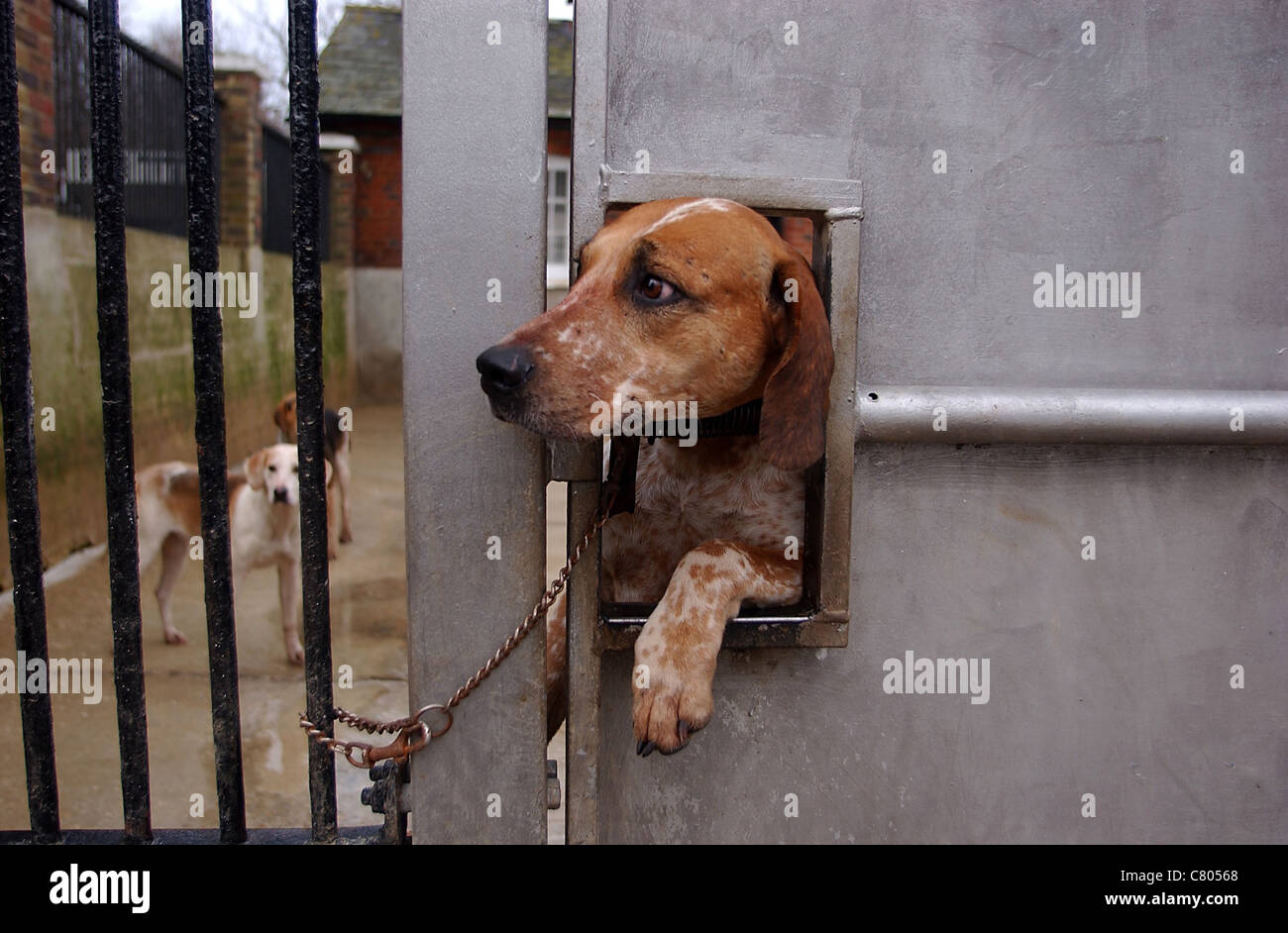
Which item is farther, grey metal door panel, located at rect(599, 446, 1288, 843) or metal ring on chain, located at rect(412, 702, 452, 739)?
grey metal door panel, located at rect(599, 446, 1288, 843)

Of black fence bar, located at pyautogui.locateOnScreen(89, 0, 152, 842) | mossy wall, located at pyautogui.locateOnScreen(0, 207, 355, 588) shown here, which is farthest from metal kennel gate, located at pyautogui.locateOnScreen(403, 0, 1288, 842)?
mossy wall, located at pyautogui.locateOnScreen(0, 207, 355, 588)

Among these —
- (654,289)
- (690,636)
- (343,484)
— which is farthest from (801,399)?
(343,484)

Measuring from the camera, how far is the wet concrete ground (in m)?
3.39

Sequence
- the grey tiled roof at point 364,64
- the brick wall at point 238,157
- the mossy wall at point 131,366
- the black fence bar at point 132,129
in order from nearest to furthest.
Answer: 1. the mossy wall at point 131,366
2. the black fence bar at point 132,129
3. the brick wall at point 238,157
4. the grey tiled roof at point 364,64

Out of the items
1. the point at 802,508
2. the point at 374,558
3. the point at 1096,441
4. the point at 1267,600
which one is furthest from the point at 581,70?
the point at 374,558

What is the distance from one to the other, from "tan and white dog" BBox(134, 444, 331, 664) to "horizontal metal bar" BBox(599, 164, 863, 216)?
3644 mm

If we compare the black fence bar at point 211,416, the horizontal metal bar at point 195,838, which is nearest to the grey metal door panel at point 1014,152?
the black fence bar at point 211,416

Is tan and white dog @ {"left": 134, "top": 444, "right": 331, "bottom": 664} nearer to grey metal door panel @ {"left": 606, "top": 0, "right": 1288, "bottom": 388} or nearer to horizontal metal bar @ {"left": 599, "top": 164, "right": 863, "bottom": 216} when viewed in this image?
horizontal metal bar @ {"left": 599, "top": 164, "right": 863, "bottom": 216}

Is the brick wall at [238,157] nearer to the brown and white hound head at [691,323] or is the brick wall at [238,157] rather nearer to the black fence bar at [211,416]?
the black fence bar at [211,416]

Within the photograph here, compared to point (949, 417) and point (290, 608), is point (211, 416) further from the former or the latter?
point (290, 608)

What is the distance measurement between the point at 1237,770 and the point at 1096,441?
2.74 feet

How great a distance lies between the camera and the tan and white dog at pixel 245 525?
4918 mm

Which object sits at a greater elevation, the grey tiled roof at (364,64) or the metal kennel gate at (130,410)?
the grey tiled roof at (364,64)

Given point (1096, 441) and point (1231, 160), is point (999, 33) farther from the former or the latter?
point (1096, 441)
